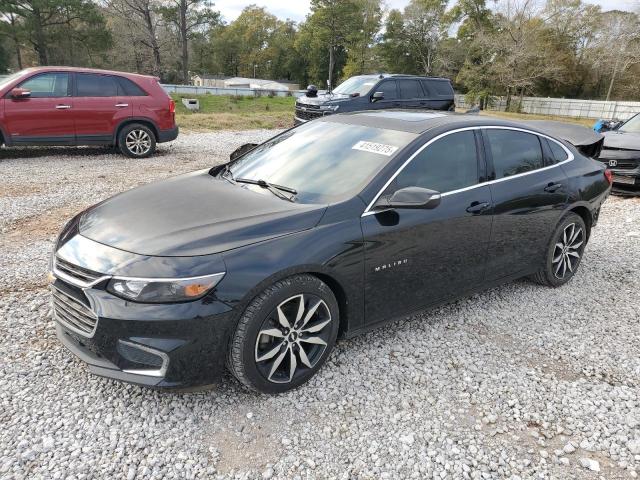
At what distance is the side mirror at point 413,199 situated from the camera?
304 centimetres

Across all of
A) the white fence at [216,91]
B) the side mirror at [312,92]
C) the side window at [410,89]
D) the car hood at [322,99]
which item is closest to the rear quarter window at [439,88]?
the side window at [410,89]

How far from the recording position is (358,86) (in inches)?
517

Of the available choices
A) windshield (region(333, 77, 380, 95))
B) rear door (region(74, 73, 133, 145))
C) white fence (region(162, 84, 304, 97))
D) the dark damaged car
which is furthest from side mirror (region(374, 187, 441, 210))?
white fence (region(162, 84, 304, 97))

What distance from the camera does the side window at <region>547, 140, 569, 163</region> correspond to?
447cm

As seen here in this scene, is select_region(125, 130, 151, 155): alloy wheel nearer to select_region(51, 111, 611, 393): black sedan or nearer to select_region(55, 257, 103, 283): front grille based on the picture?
select_region(51, 111, 611, 393): black sedan

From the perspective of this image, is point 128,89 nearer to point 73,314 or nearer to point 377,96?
point 377,96

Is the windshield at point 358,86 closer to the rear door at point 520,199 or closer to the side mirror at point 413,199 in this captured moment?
the rear door at point 520,199

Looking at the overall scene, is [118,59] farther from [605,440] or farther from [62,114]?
[605,440]

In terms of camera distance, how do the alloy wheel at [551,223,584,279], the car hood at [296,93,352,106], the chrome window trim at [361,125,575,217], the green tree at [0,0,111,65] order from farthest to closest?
the green tree at [0,0,111,65]
the car hood at [296,93,352,106]
the alloy wheel at [551,223,584,279]
the chrome window trim at [361,125,575,217]

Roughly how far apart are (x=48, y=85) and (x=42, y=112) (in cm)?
54

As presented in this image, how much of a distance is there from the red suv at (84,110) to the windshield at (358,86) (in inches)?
201

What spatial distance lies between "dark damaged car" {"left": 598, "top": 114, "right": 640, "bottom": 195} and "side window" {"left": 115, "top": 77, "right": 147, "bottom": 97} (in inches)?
344

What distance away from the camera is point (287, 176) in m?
3.52

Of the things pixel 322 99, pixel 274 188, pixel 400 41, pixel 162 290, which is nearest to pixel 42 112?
pixel 322 99
